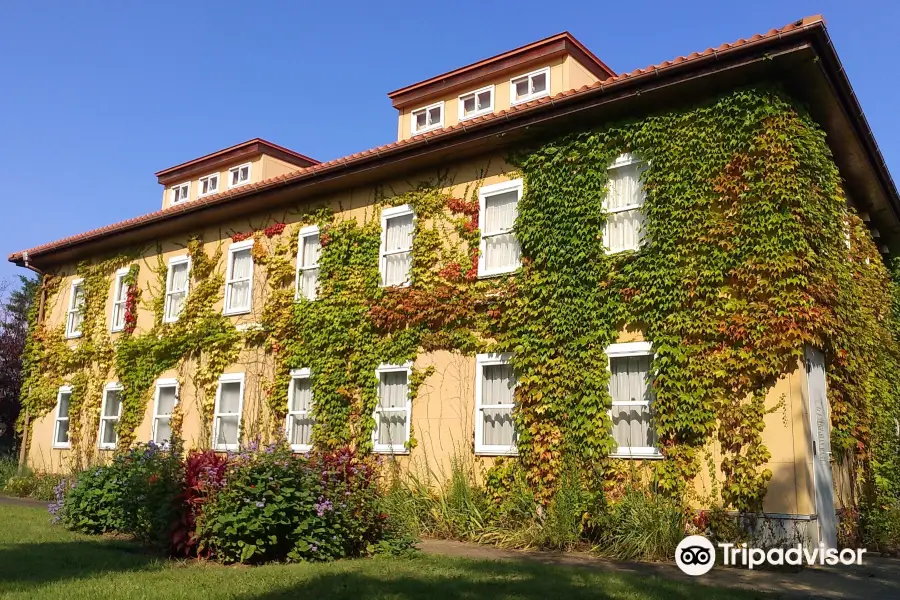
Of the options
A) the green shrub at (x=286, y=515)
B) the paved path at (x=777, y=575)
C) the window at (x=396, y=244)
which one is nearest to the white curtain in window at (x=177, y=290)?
the window at (x=396, y=244)

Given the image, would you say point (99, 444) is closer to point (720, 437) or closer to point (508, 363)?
point (508, 363)

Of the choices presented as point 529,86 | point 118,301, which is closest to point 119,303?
point 118,301

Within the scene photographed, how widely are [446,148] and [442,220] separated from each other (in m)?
1.25

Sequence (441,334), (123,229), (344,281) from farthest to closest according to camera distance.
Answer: (123,229)
(344,281)
(441,334)

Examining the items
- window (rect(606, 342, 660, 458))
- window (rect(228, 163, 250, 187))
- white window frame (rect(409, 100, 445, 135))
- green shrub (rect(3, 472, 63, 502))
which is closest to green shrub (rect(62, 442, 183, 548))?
window (rect(606, 342, 660, 458))

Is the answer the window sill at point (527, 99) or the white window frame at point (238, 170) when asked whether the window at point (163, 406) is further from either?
the window sill at point (527, 99)

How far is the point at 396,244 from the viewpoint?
1432 cm

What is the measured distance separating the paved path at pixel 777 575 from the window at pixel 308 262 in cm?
651

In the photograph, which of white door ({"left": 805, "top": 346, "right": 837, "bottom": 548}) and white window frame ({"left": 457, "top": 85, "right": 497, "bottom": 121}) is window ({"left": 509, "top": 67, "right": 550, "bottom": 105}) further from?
white door ({"left": 805, "top": 346, "right": 837, "bottom": 548})

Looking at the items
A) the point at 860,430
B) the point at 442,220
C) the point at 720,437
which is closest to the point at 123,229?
the point at 442,220

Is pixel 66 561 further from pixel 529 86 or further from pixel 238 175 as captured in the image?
pixel 238 175

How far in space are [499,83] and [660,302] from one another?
10813 mm

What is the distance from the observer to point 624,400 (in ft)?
36.0

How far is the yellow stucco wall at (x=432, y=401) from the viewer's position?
9.48 meters
